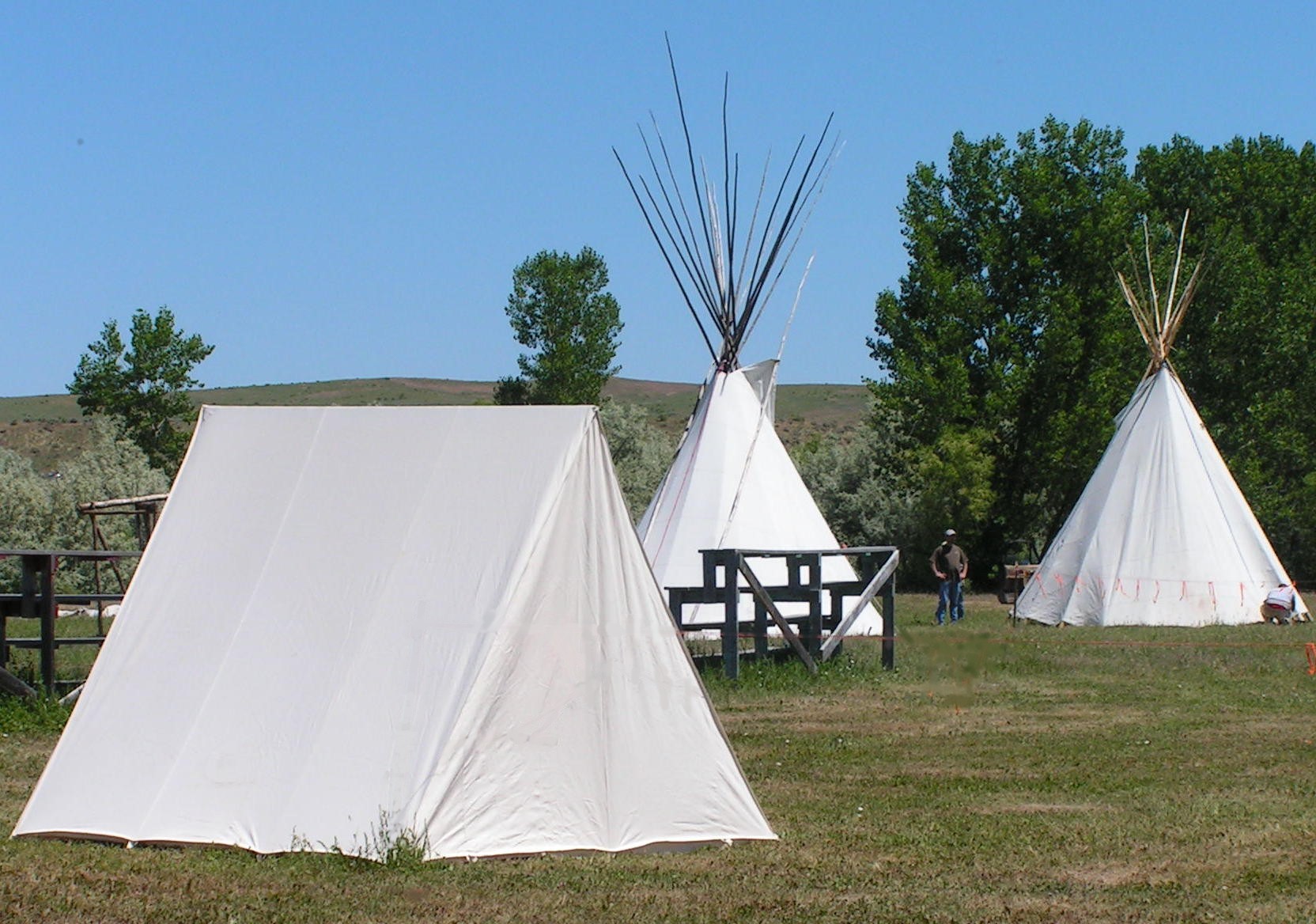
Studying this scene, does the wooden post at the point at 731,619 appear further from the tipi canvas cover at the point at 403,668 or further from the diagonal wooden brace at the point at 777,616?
the tipi canvas cover at the point at 403,668

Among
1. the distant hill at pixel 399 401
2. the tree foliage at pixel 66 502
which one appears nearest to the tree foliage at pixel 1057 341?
the tree foliage at pixel 66 502

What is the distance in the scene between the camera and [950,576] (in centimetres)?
2027

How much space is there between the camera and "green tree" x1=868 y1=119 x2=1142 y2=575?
104ft

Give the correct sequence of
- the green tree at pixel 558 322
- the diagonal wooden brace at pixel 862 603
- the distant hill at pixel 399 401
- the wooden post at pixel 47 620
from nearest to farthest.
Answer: the wooden post at pixel 47 620
the diagonal wooden brace at pixel 862 603
the green tree at pixel 558 322
the distant hill at pixel 399 401

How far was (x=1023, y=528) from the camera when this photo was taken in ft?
109

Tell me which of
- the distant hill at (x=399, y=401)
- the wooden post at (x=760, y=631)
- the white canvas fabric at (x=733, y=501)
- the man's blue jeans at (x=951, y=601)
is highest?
the distant hill at (x=399, y=401)

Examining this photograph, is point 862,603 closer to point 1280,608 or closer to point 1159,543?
point 1159,543

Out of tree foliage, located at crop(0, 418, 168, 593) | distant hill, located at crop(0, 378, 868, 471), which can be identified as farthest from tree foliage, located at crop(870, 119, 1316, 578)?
distant hill, located at crop(0, 378, 868, 471)

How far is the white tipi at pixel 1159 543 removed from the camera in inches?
771

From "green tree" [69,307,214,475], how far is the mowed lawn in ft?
99.5

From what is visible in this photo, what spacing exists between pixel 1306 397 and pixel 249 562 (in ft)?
103

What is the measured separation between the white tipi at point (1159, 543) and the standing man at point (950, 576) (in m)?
0.85

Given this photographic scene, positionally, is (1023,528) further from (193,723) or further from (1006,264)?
(193,723)

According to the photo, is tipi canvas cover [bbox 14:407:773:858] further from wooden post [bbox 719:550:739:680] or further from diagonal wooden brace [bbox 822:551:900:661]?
diagonal wooden brace [bbox 822:551:900:661]
